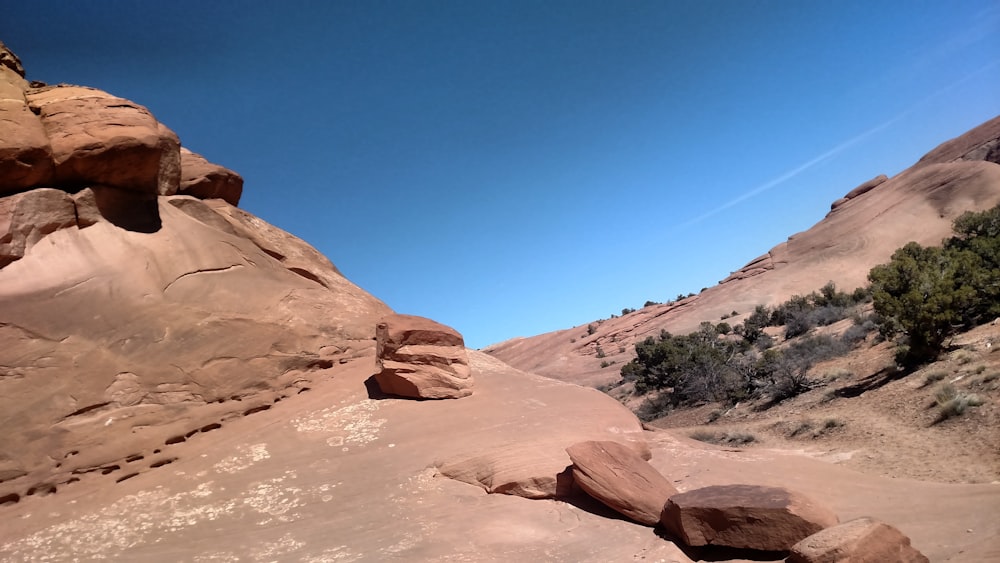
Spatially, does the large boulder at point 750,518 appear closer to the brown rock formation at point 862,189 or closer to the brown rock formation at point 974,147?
the brown rock formation at point 974,147

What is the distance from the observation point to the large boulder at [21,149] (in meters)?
9.46

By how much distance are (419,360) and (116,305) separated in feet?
16.6

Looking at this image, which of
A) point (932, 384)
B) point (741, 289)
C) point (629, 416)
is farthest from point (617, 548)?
point (741, 289)

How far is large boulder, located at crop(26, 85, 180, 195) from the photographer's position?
1002 cm

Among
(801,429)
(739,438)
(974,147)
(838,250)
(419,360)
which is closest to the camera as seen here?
(419,360)

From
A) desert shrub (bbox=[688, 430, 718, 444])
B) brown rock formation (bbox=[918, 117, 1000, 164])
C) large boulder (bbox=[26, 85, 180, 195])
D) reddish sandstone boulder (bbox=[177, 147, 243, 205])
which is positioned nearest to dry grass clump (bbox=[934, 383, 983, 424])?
desert shrub (bbox=[688, 430, 718, 444])

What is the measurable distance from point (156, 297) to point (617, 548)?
8.47 meters

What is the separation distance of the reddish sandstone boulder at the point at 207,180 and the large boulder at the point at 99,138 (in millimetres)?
1605

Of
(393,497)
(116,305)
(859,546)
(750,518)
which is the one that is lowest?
(859,546)

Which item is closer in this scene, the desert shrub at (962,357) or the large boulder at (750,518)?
the large boulder at (750,518)

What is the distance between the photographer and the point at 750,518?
632cm

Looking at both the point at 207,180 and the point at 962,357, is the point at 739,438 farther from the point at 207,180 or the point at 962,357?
the point at 207,180

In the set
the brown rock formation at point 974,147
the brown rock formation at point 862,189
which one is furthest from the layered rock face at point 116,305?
the brown rock formation at point 862,189

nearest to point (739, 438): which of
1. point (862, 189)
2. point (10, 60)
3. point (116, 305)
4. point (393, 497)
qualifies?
point (393, 497)
